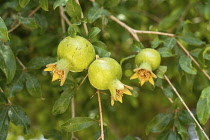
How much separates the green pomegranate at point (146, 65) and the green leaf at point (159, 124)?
1.15 ft

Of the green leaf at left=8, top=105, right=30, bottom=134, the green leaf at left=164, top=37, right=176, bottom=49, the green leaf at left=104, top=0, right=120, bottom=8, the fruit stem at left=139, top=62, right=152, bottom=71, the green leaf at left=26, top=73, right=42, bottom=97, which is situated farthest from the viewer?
the green leaf at left=104, top=0, right=120, bottom=8

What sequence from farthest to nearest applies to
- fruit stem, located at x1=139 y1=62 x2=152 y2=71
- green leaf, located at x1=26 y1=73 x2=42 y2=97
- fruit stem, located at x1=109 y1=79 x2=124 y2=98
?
green leaf, located at x1=26 y1=73 x2=42 y2=97 < fruit stem, located at x1=139 y1=62 x2=152 y2=71 < fruit stem, located at x1=109 y1=79 x2=124 y2=98

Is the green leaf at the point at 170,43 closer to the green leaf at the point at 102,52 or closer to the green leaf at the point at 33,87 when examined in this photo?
the green leaf at the point at 102,52

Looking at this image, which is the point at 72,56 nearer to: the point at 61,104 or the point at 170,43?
the point at 61,104

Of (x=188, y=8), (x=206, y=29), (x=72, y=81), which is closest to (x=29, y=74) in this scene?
(x=72, y=81)

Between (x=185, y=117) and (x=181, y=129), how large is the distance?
78 millimetres

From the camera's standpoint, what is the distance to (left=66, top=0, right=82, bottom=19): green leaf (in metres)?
1.30

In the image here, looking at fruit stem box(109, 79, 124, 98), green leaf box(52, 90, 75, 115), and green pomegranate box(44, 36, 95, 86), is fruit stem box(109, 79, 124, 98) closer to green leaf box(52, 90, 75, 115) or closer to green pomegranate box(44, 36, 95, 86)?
green pomegranate box(44, 36, 95, 86)

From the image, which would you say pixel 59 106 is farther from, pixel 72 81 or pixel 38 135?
pixel 38 135

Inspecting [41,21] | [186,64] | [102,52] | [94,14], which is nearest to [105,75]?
[102,52]

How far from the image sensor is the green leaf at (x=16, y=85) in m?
1.43

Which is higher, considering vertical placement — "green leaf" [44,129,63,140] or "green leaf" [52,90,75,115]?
"green leaf" [52,90,75,115]

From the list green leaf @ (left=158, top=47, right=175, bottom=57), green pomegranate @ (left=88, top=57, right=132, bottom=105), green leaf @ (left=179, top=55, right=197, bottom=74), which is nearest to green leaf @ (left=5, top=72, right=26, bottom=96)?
green pomegranate @ (left=88, top=57, right=132, bottom=105)

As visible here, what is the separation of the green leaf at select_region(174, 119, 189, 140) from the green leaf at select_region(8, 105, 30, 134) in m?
0.72
